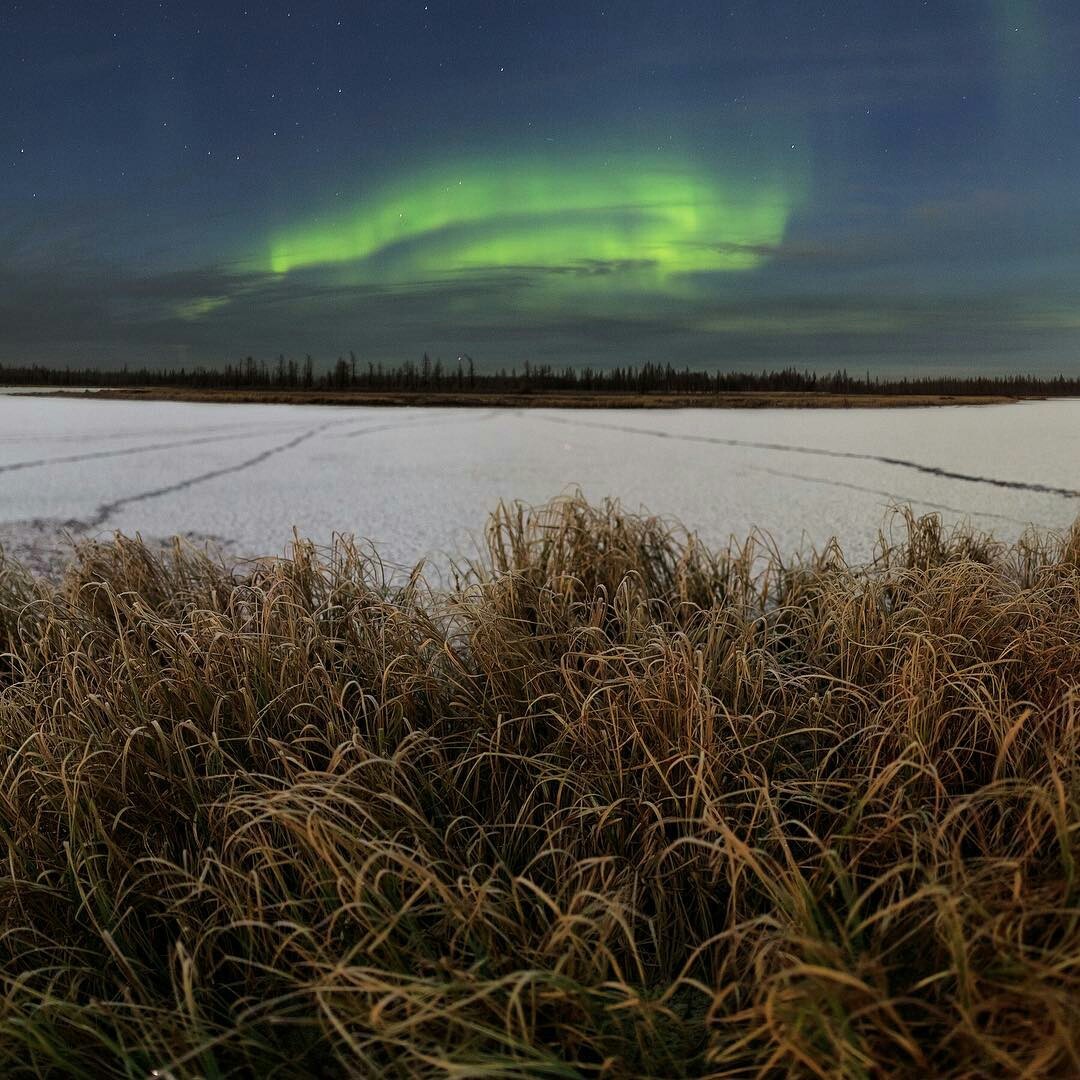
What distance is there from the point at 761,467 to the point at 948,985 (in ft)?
16.3

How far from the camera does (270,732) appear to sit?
185cm

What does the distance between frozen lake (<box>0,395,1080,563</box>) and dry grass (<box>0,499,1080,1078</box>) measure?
1308 millimetres

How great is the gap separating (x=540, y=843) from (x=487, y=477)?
4.17 m

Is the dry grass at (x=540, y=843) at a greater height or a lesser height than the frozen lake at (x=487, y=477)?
lesser

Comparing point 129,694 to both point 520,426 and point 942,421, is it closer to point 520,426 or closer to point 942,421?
point 520,426

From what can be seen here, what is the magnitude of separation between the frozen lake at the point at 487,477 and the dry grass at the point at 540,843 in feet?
4.29

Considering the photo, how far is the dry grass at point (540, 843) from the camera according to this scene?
1.04m

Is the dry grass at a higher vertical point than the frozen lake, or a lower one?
lower

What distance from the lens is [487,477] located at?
5.62m

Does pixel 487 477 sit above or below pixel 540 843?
above

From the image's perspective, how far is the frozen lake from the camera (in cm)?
402

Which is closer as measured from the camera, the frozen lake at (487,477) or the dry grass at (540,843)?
the dry grass at (540,843)

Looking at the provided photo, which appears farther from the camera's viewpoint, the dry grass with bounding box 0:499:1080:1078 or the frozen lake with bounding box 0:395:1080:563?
the frozen lake with bounding box 0:395:1080:563

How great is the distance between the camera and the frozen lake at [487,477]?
13.2 feet
